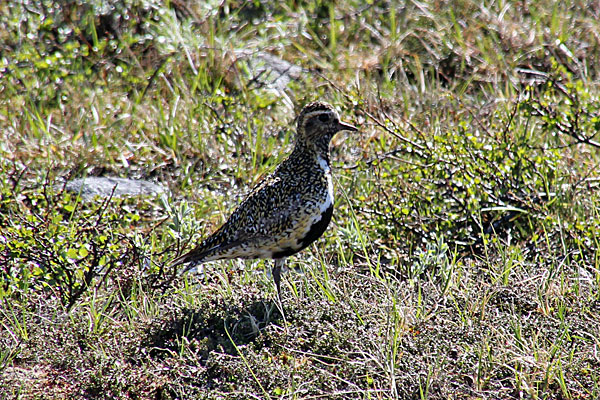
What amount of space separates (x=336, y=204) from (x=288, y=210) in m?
1.25

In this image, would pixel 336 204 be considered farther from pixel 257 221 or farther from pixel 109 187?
pixel 109 187

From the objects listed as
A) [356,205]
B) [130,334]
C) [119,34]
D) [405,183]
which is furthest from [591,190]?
[119,34]

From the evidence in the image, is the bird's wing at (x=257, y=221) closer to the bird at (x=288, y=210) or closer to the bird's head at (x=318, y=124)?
the bird at (x=288, y=210)

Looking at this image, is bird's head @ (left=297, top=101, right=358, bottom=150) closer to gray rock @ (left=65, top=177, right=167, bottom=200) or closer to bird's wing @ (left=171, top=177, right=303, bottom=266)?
bird's wing @ (left=171, top=177, right=303, bottom=266)

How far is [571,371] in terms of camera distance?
4.08 meters

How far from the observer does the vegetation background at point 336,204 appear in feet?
14.0

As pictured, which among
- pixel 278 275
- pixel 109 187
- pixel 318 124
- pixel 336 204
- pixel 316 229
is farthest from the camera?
pixel 109 187

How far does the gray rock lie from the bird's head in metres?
1.64

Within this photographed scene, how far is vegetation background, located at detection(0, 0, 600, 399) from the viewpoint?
4.27 metres

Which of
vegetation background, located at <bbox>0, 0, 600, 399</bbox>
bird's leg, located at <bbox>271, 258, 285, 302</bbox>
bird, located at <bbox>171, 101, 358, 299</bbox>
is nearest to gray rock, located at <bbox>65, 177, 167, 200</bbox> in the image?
vegetation background, located at <bbox>0, 0, 600, 399</bbox>

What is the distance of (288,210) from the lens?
15.6ft

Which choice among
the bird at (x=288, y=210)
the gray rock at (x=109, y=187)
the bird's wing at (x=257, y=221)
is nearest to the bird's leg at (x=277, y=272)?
the bird at (x=288, y=210)

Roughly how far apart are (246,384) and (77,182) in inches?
108

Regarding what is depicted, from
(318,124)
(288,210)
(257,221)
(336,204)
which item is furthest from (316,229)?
(336,204)
